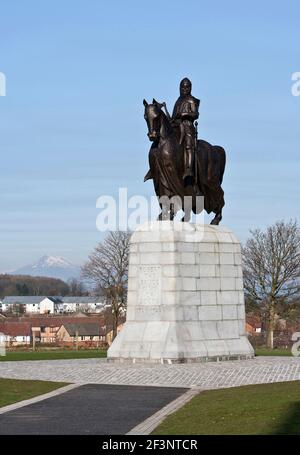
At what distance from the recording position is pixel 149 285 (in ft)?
98.0

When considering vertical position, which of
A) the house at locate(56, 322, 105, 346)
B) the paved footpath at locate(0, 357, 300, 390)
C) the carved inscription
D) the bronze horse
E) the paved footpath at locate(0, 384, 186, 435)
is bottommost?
the paved footpath at locate(0, 384, 186, 435)

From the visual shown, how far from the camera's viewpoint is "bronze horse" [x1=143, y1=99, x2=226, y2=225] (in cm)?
2988

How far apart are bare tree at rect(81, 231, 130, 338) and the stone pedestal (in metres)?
34.0

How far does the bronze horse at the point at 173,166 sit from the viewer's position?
2988 cm

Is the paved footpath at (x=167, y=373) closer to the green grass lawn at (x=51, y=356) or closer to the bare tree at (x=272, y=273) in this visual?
the green grass lawn at (x=51, y=356)

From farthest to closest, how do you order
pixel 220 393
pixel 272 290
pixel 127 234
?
pixel 127 234, pixel 272 290, pixel 220 393

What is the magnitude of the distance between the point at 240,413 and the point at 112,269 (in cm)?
4909

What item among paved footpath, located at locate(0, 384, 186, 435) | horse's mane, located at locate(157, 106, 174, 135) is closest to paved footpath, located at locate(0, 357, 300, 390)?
paved footpath, located at locate(0, 384, 186, 435)

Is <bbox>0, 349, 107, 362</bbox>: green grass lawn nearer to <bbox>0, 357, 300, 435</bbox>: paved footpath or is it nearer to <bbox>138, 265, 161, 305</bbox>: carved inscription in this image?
<bbox>0, 357, 300, 435</bbox>: paved footpath

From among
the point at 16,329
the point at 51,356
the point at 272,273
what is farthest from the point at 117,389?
the point at 16,329
